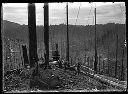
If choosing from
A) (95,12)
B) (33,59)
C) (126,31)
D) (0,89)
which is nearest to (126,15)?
(126,31)

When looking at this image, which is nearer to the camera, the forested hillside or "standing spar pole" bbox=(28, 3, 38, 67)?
"standing spar pole" bbox=(28, 3, 38, 67)

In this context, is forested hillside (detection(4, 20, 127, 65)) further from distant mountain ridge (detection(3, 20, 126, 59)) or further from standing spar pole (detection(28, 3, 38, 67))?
standing spar pole (detection(28, 3, 38, 67))

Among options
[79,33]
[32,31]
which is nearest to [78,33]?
[79,33]

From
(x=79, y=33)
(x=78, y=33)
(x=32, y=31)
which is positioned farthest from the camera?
(x=78, y=33)

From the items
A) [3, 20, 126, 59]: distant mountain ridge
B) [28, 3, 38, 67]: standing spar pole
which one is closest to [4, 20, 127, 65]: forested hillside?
[3, 20, 126, 59]: distant mountain ridge

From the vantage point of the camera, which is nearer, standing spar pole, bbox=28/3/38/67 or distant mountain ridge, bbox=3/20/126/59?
standing spar pole, bbox=28/3/38/67

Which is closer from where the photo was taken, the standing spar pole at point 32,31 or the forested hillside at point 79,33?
the standing spar pole at point 32,31

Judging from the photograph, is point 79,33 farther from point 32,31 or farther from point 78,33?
point 32,31

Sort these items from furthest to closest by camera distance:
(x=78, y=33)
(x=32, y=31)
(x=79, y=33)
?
(x=78, y=33)
(x=79, y=33)
(x=32, y=31)

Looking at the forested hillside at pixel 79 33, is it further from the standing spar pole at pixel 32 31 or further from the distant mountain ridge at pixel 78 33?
the standing spar pole at pixel 32 31

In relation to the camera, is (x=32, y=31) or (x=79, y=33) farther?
(x=79, y=33)

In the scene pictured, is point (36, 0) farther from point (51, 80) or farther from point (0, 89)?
point (51, 80)

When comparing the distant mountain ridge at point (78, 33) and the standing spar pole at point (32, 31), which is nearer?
the standing spar pole at point (32, 31)

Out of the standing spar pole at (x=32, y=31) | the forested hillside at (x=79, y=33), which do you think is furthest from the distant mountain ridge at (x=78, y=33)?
the standing spar pole at (x=32, y=31)
